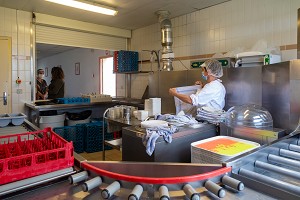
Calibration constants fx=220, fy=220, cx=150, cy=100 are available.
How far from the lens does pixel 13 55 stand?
3.95 meters

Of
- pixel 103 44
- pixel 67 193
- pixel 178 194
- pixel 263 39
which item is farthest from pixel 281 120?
pixel 103 44

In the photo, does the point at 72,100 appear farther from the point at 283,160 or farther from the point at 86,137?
the point at 283,160

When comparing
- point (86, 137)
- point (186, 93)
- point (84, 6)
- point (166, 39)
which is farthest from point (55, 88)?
point (186, 93)

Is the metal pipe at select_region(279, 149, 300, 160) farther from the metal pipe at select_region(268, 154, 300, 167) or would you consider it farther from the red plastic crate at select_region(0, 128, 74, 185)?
the red plastic crate at select_region(0, 128, 74, 185)

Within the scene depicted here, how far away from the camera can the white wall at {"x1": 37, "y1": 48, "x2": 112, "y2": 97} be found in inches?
282

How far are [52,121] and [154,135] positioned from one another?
3.12m

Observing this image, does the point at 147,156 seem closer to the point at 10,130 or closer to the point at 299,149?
the point at 299,149

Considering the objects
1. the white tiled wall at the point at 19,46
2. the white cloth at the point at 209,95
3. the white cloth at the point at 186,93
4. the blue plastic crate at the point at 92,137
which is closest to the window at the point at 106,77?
the blue plastic crate at the point at 92,137

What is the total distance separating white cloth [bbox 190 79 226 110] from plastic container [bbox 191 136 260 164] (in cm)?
93

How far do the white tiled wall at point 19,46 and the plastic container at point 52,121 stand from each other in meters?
0.51

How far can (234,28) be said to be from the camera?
3424 mm

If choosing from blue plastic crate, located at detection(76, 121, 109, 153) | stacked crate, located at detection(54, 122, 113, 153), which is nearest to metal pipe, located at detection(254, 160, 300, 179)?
stacked crate, located at detection(54, 122, 113, 153)

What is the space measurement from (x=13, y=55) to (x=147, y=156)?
358cm

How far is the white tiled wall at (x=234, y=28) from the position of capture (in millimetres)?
2873
